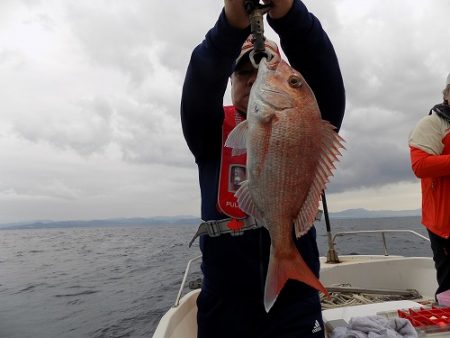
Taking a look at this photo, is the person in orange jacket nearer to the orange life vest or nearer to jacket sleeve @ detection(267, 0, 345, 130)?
jacket sleeve @ detection(267, 0, 345, 130)

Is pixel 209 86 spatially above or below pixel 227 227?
above

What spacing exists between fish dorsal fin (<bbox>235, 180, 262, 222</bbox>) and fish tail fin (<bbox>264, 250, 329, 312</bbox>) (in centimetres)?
22

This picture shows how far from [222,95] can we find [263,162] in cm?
65

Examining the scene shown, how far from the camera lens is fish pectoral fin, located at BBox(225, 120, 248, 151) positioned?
1.92 metres

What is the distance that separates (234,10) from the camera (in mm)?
1959

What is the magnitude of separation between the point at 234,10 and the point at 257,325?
1732 millimetres

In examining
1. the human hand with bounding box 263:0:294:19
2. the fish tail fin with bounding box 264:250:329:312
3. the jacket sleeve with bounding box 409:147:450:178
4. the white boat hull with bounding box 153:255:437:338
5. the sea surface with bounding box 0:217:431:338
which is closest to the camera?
the fish tail fin with bounding box 264:250:329:312

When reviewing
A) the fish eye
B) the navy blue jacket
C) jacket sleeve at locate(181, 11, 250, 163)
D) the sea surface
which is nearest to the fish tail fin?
the navy blue jacket

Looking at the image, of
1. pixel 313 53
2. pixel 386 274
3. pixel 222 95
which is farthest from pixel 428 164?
pixel 386 274

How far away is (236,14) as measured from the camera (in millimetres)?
1967

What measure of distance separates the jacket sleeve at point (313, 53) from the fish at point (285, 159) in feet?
1.08

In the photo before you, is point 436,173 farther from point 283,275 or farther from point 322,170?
point 283,275

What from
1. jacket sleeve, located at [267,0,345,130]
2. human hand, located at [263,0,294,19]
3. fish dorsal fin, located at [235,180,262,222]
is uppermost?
human hand, located at [263,0,294,19]

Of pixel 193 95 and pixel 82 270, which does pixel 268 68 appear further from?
pixel 82 270
